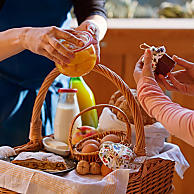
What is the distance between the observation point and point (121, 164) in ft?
3.53

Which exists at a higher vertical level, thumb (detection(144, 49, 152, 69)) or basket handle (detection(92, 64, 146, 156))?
thumb (detection(144, 49, 152, 69))

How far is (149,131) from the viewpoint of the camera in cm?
128

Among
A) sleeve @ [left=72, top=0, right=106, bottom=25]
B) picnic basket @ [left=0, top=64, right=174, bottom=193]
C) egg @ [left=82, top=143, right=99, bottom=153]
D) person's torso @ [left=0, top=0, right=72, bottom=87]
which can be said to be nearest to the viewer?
picnic basket @ [left=0, top=64, right=174, bottom=193]

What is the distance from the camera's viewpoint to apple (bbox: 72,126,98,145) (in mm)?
1316

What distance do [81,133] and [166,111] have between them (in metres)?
0.49

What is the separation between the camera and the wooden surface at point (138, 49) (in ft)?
7.30

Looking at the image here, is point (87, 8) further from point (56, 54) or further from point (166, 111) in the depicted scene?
point (166, 111)

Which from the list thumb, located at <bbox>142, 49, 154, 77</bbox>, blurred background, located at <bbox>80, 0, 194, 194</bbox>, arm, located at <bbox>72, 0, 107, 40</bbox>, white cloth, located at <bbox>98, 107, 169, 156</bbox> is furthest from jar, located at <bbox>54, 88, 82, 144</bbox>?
blurred background, located at <bbox>80, 0, 194, 194</bbox>

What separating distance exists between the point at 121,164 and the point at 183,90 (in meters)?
0.29

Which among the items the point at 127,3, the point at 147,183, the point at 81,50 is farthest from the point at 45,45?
the point at 127,3

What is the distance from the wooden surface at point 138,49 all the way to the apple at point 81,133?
100cm

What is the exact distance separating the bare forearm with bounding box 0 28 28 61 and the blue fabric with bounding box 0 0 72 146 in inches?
12.4

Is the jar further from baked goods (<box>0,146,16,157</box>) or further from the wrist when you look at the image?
the wrist

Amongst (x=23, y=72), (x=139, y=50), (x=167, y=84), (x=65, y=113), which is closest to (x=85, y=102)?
(x=65, y=113)
